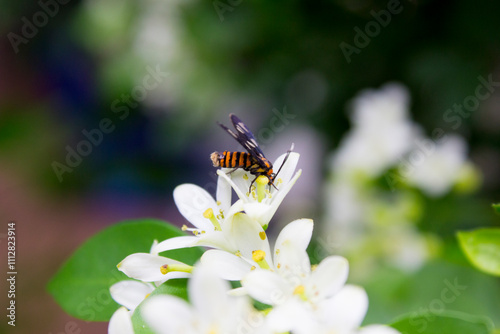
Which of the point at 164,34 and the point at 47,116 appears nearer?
the point at 164,34

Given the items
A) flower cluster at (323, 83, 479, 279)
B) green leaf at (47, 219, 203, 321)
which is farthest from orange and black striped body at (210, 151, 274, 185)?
flower cluster at (323, 83, 479, 279)

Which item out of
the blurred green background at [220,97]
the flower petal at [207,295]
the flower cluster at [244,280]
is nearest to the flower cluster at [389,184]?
the blurred green background at [220,97]

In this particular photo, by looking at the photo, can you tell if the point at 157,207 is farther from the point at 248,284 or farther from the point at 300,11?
the point at 248,284

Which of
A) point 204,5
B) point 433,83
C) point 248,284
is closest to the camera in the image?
point 248,284

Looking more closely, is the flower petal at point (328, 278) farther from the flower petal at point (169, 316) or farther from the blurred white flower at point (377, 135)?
the blurred white flower at point (377, 135)

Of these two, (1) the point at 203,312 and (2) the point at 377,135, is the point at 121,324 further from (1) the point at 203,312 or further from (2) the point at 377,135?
(2) the point at 377,135

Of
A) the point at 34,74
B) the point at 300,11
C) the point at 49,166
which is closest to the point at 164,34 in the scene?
the point at 300,11

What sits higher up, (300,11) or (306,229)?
(300,11)
